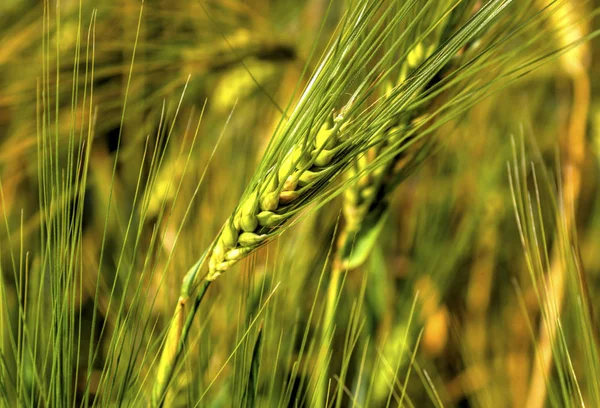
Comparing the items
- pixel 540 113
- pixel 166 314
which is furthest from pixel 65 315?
pixel 540 113

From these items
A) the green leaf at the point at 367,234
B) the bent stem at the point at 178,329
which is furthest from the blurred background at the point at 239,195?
the bent stem at the point at 178,329

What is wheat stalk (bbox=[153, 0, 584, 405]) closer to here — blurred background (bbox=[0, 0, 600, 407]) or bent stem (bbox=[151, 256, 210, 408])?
bent stem (bbox=[151, 256, 210, 408])

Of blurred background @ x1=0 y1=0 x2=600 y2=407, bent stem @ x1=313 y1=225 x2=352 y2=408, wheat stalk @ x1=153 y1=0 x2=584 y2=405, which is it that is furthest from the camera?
blurred background @ x1=0 y1=0 x2=600 y2=407

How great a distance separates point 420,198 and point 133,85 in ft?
1.01

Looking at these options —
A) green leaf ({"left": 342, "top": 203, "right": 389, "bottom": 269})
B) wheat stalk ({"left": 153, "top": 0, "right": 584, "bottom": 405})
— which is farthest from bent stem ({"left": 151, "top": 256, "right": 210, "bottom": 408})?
green leaf ({"left": 342, "top": 203, "right": 389, "bottom": 269})

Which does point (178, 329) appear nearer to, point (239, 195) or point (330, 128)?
point (330, 128)

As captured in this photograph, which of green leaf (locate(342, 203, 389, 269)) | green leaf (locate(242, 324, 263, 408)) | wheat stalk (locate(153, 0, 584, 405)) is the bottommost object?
green leaf (locate(242, 324, 263, 408))

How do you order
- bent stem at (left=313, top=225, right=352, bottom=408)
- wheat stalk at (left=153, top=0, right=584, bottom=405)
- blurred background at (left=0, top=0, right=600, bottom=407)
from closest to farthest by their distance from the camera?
wheat stalk at (left=153, top=0, right=584, bottom=405) < bent stem at (left=313, top=225, right=352, bottom=408) < blurred background at (left=0, top=0, right=600, bottom=407)

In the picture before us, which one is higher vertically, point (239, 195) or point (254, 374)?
point (239, 195)

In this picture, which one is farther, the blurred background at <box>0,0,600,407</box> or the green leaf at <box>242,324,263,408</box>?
the blurred background at <box>0,0,600,407</box>

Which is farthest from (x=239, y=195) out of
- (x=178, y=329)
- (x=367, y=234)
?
(x=178, y=329)

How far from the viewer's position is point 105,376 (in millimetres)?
335

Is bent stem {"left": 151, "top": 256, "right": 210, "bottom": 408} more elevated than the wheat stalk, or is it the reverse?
the wheat stalk

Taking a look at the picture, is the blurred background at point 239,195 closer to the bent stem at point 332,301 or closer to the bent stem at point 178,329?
the bent stem at point 332,301
